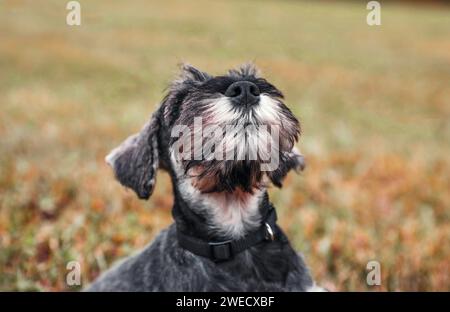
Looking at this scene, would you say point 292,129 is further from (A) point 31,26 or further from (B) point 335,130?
(A) point 31,26

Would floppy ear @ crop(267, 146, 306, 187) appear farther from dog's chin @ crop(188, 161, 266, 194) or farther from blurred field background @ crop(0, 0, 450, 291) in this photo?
blurred field background @ crop(0, 0, 450, 291)

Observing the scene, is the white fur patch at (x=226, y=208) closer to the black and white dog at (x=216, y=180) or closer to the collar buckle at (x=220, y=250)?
the black and white dog at (x=216, y=180)

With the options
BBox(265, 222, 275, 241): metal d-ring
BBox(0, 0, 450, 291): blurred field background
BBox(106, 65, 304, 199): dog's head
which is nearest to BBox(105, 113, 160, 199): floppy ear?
BBox(106, 65, 304, 199): dog's head

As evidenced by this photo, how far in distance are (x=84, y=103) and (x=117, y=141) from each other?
3632 millimetres

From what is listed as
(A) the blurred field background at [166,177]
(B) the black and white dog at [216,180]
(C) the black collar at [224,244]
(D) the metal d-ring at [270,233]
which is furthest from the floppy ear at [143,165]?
(D) the metal d-ring at [270,233]

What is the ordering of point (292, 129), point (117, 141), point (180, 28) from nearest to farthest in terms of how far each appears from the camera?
point (292, 129) < point (117, 141) < point (180, 28)

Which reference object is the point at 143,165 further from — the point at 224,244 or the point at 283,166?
the point at 283,166

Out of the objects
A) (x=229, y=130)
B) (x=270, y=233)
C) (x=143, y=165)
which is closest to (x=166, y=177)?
(x=143, y=165)

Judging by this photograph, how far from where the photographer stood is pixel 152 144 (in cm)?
496

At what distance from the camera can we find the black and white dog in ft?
13.1

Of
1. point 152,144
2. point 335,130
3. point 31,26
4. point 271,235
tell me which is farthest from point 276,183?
point 31,26

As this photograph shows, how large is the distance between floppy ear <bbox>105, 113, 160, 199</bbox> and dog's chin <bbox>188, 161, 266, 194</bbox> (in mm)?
520
